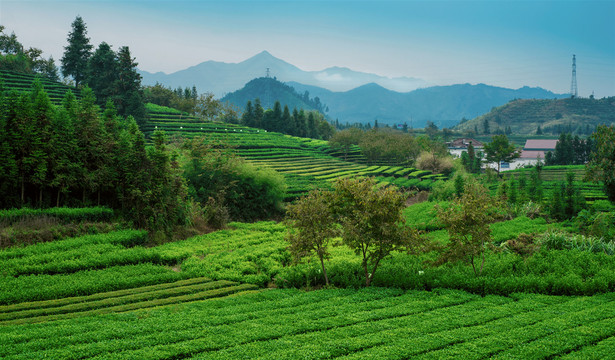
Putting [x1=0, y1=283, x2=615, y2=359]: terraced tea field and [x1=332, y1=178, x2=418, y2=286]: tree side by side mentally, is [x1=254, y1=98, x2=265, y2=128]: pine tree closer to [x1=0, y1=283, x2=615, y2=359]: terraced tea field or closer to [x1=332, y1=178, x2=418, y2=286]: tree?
[x1=332, y1=178, x2=418, y2=286]: tree

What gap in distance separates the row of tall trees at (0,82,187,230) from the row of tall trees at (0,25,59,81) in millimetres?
44399

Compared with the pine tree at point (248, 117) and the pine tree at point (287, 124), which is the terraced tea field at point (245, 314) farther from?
the pine tree at point (248, 117)

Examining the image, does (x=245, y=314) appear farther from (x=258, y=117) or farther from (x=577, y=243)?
(x=258, y=117)

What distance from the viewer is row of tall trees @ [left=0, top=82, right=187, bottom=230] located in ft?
75.7

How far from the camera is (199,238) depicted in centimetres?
2611

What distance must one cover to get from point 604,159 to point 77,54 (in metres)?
67.7

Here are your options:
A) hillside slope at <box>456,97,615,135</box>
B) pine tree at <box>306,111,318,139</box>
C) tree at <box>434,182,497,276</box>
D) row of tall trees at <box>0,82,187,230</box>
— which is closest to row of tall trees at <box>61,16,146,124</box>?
row of tall trees at <box>0,82,187,230</box>

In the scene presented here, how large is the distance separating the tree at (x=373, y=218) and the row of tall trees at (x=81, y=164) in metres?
13.9

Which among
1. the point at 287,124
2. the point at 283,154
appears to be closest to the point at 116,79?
the point at 283,154

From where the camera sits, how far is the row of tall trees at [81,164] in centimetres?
2308

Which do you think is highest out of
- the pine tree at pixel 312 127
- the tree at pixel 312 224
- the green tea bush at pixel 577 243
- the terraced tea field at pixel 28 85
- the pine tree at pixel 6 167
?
the terraced tea field at pixel 28 85

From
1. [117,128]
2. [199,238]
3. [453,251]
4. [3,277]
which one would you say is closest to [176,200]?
[199,238]

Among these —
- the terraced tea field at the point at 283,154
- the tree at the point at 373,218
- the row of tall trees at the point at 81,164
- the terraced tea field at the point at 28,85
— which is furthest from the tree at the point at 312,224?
the terraced tea field at the point at 28,85

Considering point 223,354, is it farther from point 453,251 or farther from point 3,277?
point 3,277
